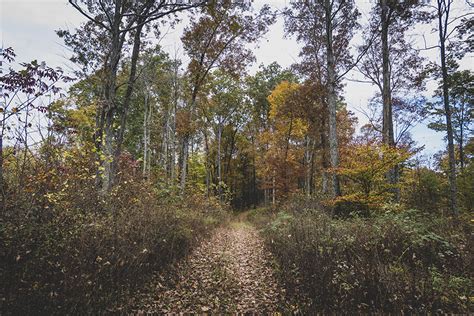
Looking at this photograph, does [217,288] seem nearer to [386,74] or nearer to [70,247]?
[70,247]

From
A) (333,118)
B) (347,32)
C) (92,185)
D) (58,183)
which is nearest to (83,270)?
(58,183)

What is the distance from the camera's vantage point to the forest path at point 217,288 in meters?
3.54

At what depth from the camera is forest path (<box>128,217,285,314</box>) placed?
3.54 meters

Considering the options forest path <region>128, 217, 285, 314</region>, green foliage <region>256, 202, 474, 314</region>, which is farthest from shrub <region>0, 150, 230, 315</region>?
green foliage <region>256, 202, 474, 314</region>

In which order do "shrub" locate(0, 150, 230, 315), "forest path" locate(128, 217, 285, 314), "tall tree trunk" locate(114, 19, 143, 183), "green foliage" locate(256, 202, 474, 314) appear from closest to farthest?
"shrub" locate(0, 150, 230, 315)
"green foliage" locate(256, 202, 474, 314)
"forest path" locate(128, 217, 285, 314)
"tall tree trunk" locate(114, 19, 143, 183)

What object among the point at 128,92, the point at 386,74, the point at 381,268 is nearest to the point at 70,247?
the point at 381,268

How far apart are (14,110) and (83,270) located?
2.48 metres

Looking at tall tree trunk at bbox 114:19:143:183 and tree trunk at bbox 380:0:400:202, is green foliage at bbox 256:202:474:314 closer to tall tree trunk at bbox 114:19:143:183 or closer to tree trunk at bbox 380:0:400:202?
tree trunk at bbox 380:0:400:202

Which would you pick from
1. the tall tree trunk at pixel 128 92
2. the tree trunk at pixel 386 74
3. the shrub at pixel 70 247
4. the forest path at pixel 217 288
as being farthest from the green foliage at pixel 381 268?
the tall tree trunk at pixel 128 92

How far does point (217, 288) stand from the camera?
4195mm

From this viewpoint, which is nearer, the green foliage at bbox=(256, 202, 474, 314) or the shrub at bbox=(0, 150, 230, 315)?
the shrub at bbox=(0, 150, 230, 315)

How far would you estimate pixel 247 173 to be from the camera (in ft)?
101

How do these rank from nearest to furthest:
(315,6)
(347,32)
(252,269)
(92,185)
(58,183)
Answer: (58,183) < (92,185) < (252,269) < (315,6) < (347,32)

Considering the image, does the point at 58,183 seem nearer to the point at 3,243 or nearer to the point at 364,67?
the point at 3,243
